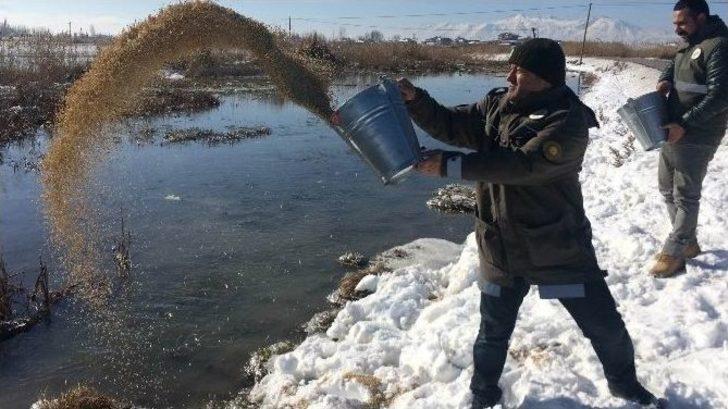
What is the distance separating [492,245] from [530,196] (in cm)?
34

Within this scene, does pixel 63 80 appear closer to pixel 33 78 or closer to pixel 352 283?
pixel 33 78

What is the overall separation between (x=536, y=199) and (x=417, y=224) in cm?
616

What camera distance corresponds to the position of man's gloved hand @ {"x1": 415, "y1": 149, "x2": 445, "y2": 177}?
8.27 feet

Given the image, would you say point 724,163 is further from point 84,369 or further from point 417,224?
point 84,369

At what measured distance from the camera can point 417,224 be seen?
8.78 meters

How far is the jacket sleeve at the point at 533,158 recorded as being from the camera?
2.43m

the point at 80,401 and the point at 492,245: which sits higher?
the point at 492,245

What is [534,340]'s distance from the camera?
380 cm

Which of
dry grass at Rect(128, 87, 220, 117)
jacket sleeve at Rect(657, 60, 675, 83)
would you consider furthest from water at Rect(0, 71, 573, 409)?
dry grass at Rect(128, 87, 220, 117)

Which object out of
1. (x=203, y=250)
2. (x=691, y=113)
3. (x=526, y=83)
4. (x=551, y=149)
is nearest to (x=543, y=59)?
(x=526, y=83)

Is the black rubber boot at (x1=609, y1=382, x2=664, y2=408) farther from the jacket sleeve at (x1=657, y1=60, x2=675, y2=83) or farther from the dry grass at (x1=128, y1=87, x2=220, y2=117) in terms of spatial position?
the dry grass at (x1=128, y1=87, x2=220, y2=117)

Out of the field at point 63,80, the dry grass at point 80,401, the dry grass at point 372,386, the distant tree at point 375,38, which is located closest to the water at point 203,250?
the dry grass at point 80,401

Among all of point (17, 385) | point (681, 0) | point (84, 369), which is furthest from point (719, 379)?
point (17, 385)

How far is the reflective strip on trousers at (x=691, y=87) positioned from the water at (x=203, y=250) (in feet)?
12.0
